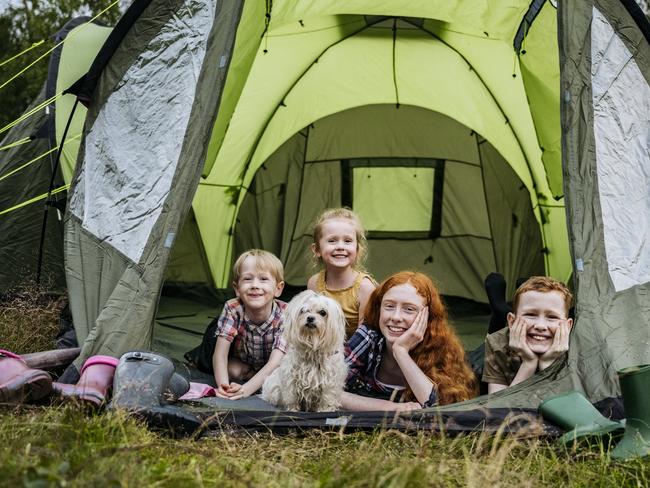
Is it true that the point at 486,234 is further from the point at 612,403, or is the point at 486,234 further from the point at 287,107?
the point at 612,403

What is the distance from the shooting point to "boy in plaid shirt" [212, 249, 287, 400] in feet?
14.3

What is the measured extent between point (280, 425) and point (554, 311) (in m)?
1.35

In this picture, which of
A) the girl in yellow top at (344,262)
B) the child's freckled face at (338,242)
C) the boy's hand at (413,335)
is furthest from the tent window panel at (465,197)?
the boy's hand at (413,335)

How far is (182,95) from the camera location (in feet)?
14.5

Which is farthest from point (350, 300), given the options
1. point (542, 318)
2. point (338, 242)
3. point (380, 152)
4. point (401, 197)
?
point (380, 152)

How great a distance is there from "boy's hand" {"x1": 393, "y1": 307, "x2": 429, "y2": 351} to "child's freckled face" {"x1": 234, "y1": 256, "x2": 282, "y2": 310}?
0.87 meters

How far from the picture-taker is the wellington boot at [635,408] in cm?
300

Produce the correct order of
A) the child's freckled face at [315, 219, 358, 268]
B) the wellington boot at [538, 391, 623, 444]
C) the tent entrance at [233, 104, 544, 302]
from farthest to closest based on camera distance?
the tent entrance at [233, 104, 544, 302] < the child's freckled face at [315, 219, 358, 268] < the wellington boot at [538, 391, 623, 444]

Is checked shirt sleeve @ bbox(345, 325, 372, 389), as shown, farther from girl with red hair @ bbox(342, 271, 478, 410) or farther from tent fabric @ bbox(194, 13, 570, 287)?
tent fabric @ bbox(194, 13, 570, 287)

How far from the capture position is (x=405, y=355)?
3.75 meters

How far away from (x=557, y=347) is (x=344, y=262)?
50.4 inches

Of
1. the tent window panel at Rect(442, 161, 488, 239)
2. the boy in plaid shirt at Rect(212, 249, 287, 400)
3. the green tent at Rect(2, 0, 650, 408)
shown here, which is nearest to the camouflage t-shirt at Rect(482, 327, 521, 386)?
the green tent at Rect(2, 0, 650, 408)

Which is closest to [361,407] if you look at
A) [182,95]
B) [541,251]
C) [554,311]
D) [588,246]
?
[554,311]

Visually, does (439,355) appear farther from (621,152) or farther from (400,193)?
(400,193)
